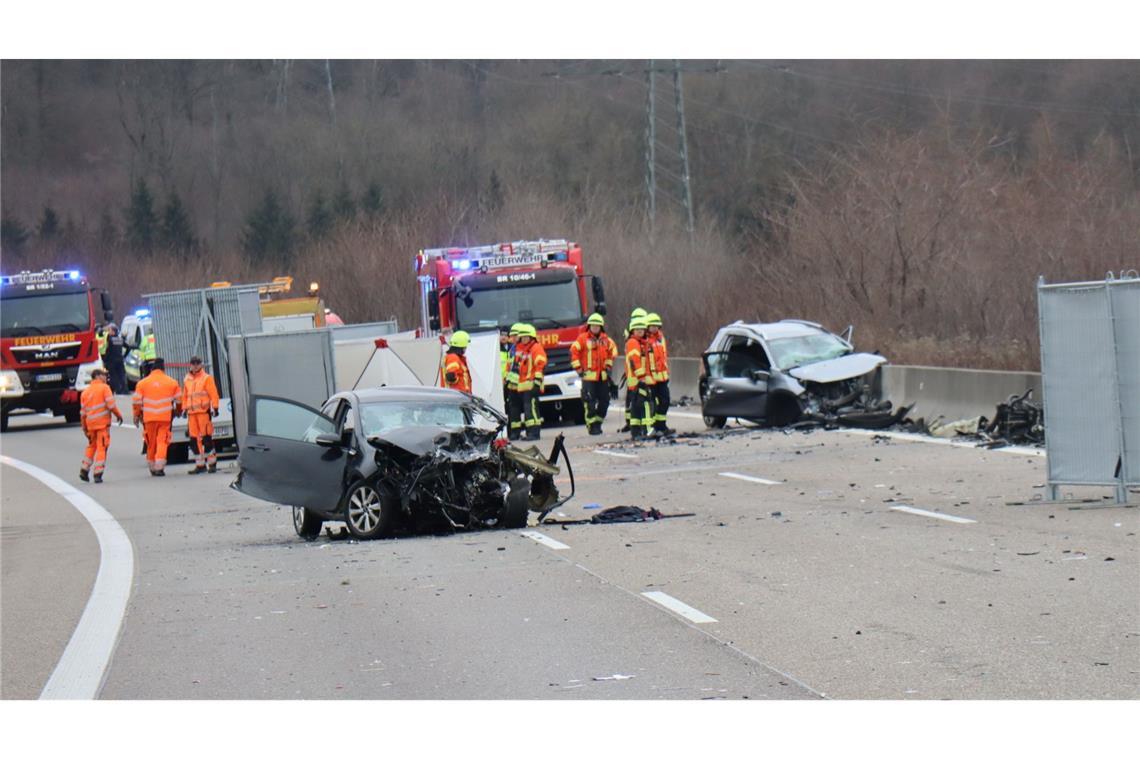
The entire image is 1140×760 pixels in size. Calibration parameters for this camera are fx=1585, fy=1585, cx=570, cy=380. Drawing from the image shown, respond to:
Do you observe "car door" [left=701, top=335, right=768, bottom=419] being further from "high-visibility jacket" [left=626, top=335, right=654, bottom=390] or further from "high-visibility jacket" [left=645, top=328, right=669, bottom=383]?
"high-visibility jacket" [left=626, top=335, right=654, bottom=390]

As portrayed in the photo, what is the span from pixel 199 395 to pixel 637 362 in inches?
255

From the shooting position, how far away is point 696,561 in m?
11.7

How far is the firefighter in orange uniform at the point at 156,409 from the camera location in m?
22.9

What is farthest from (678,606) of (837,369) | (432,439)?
(837,369)

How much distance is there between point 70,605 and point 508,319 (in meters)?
16.6

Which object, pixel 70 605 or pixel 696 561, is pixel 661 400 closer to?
pixel 696 561

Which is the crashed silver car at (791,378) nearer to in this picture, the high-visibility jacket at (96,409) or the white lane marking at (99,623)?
the high-visibility jacket at (96,409)

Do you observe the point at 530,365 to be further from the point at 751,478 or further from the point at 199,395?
the point at 751,478

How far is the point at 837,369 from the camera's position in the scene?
22891 millimetres

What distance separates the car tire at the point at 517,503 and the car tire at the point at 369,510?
98cm

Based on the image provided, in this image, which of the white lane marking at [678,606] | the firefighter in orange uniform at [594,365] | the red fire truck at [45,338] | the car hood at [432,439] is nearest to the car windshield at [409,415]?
the car hood at [432,439]

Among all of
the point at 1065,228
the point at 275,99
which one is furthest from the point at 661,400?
the point at 275,99

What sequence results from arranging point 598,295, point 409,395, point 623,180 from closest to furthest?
point 409,395, point 598,295, point 623,180

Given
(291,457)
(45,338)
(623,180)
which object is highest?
(623,180)
